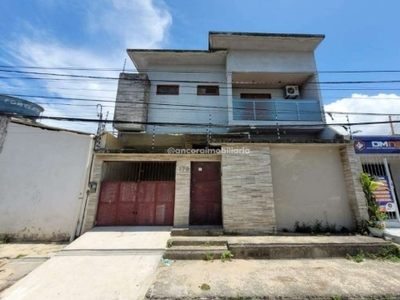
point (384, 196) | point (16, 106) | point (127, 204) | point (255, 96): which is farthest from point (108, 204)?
point (384, 196)

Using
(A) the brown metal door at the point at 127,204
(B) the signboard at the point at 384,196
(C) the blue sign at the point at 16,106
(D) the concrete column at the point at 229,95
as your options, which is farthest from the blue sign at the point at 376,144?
(C) the blue sign at the point at 16,106

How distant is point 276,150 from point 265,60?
6.04m

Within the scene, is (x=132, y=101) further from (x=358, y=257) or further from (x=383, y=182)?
(x=383, y=182)

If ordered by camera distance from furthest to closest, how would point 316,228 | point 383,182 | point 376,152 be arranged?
1. point 376,152
2. point 383,182
3. point 316,228

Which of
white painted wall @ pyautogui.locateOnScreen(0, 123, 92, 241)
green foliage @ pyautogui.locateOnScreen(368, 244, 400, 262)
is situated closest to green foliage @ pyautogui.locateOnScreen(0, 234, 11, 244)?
white painted wall @ pyautogui.locateOnScreen(0, 123, 92, 241)

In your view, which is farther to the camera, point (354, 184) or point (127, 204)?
point (127, 204)

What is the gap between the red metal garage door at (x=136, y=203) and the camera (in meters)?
6.41

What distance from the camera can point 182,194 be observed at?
20.8 ft

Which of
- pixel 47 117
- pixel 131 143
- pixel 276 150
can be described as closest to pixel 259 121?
pixel 276 150

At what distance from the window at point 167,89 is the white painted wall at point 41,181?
4.78m

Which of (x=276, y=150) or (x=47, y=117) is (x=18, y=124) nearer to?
(x=47, y=117)

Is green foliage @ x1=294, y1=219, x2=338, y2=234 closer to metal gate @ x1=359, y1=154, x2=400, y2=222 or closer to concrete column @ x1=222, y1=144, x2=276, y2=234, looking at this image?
concrete column @ x1=222, y1=144, x2=276, y2=234

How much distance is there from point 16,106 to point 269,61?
12330 mm

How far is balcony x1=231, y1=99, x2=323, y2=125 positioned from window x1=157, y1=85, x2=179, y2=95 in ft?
10.9
